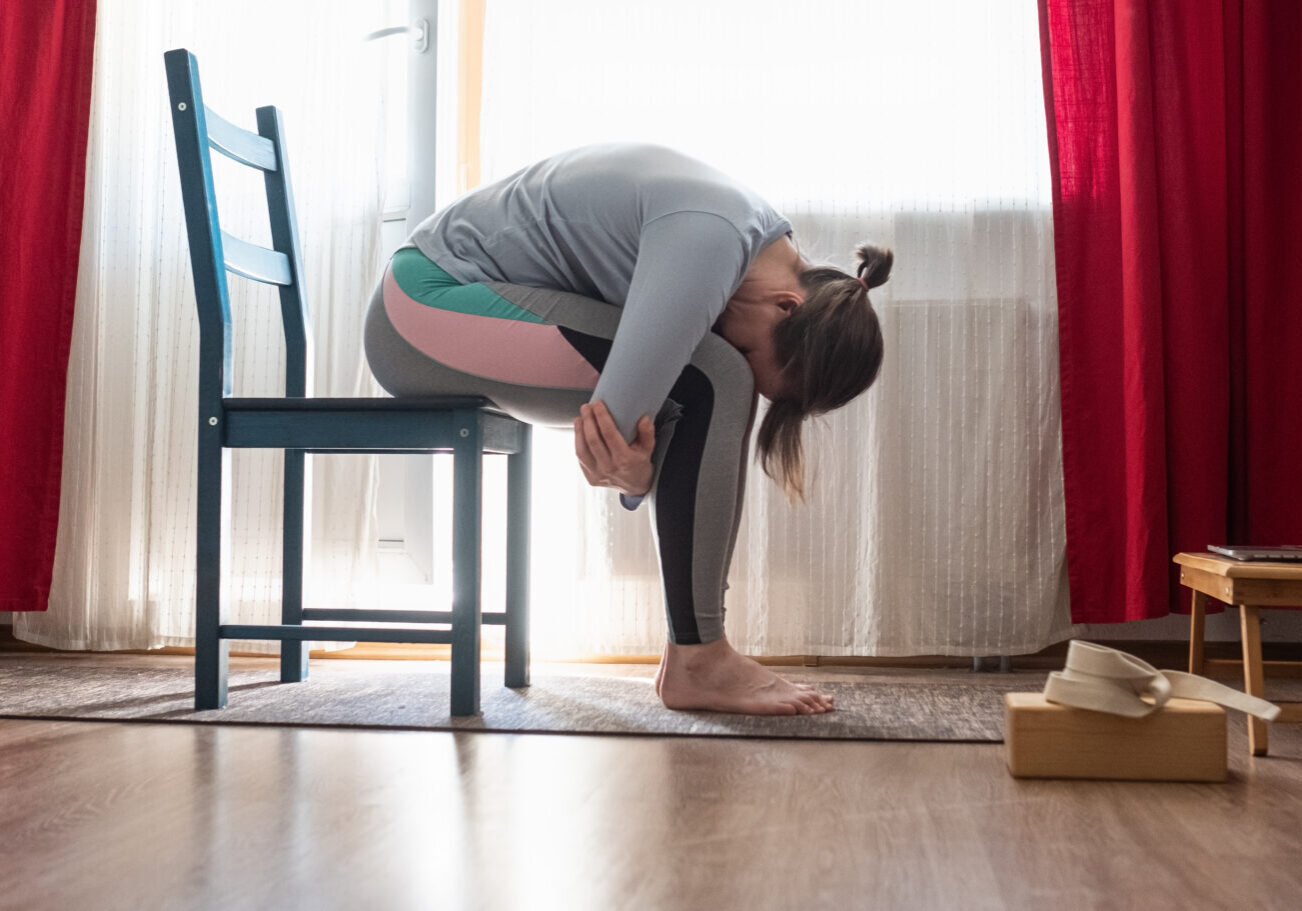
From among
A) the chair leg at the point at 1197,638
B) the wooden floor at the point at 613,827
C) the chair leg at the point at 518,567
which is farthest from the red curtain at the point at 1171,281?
the chair leg at the point at 518,567

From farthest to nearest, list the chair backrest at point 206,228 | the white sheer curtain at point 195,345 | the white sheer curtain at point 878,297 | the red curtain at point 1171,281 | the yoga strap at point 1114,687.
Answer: the white sheer curtain at point 195,345, the white sheer curtain at point 878,297, the red curtain at point 1171,281, the chair backrest at point 206,228, the yoga strap at point 1114,687

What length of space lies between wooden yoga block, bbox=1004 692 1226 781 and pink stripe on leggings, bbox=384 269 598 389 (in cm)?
71

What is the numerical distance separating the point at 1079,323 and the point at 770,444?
729mm

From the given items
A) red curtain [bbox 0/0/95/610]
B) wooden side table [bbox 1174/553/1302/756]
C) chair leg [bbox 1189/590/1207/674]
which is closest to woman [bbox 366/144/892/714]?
wooden side table [bbox 1174/553/1302/756]

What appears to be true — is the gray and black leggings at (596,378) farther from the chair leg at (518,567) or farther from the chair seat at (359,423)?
the chair leg at (518,567)

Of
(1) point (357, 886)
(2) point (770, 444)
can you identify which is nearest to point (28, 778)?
(1) point (357, 886)

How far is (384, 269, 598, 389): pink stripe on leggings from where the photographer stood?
1.48 metres

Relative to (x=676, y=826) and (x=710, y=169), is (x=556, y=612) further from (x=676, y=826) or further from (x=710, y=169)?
(x=676, y=826)

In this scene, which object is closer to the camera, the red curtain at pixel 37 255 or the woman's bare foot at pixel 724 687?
the woman's bare foot at pixel 724 687

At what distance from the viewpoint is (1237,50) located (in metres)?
2.00

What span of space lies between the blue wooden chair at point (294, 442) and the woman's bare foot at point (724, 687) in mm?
265

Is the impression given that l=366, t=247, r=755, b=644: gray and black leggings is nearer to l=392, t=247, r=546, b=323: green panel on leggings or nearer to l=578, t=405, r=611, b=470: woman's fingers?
l=392, t=247, r=546, b=323: green panel on leggings

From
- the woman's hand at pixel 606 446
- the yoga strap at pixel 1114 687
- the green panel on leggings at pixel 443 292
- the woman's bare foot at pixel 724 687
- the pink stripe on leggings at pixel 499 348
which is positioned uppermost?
the green panel on leggings at pixel 443 292

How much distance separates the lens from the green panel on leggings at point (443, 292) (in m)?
1.49
